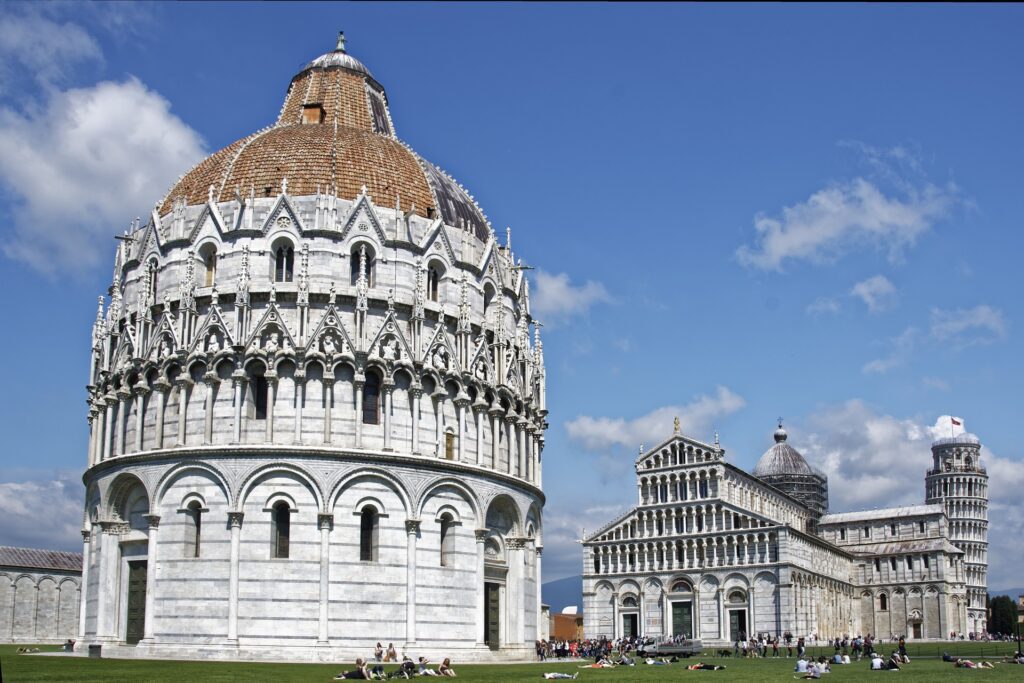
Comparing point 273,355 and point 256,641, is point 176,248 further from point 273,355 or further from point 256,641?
point 256,641

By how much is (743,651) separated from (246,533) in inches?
1680

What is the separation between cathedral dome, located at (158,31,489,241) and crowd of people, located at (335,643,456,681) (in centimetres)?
1845

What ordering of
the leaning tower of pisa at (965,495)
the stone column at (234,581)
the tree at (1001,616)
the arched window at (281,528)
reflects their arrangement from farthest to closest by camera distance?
the tree at (1001,616)
the leaning tower of pisa at (965,495)
the arched window at (281,528)
the stone column at (234,581)

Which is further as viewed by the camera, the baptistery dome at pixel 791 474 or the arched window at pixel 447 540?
the baptistery dome at pixel 791 474

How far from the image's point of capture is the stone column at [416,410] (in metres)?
43.2

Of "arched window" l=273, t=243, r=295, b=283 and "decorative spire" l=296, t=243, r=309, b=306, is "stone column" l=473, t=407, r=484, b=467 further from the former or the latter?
"arched window" l=273, t=243, r=295, b=283

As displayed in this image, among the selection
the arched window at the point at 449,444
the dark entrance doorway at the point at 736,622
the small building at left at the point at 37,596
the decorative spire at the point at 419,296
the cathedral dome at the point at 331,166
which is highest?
the cathedral dome at the point at 331,166

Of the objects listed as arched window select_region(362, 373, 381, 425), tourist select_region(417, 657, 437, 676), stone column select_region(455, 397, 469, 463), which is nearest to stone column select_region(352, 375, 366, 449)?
arched window select_region(362, 373, 381, 425)

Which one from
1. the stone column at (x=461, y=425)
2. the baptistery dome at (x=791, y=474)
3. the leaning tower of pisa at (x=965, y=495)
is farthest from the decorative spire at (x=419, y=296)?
the leaning tower of pisa at (x=965, y=495)

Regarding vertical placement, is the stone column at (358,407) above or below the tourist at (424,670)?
above

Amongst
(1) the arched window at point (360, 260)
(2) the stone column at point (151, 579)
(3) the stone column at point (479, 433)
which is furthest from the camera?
(3) the stone column at point (479, 433)

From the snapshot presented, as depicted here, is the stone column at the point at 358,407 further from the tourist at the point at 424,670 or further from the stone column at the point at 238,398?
the tourist at the point at 424,670

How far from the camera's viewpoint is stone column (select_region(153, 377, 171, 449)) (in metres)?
42.8

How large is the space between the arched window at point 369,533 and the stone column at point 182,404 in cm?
749
